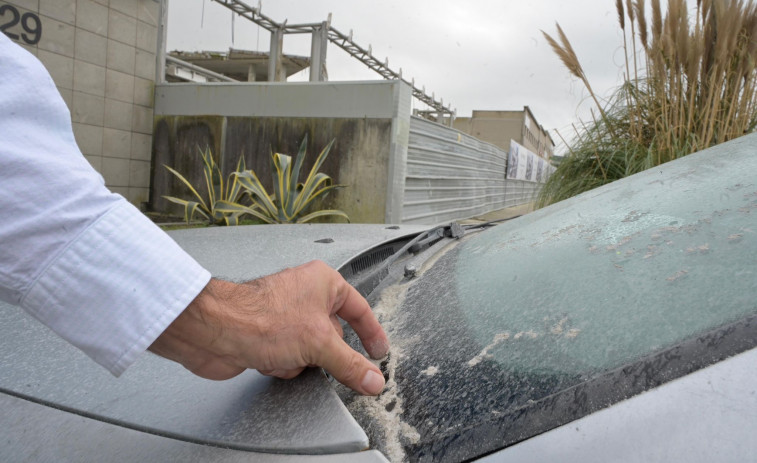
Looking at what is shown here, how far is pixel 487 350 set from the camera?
2.25 ft

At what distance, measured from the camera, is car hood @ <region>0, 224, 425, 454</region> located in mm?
571

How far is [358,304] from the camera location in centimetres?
78

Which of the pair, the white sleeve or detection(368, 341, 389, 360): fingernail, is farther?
detection(368, 341, 389, 360): fingernail

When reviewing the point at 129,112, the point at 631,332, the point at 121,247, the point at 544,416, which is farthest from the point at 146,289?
the point at 129,112

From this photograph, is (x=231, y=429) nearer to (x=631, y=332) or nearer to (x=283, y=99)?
(x=631, y=332)

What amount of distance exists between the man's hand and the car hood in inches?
1.5

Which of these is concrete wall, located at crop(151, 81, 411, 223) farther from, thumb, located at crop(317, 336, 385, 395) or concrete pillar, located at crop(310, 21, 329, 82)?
thumb, located at crop(317, 336, 385, 395)

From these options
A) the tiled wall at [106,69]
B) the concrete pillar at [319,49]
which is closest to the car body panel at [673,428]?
the tiled wall at [106,69]

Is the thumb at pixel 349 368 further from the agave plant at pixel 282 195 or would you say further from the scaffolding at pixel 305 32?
the scaffolding at pixel 305 32

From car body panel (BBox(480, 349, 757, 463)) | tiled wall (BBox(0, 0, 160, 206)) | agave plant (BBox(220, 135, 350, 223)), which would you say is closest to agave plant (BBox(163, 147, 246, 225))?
agave plant (BBox(220, 135, 350, 223))

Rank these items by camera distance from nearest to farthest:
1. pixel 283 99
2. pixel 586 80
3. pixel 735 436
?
pixel 735 436
pixel 586 80
pixel 283 99

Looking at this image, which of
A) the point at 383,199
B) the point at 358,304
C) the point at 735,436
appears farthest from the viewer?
the point at 383,199

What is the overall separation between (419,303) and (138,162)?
23.1 feet

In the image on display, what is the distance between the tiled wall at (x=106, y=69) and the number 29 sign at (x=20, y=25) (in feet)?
0.03
